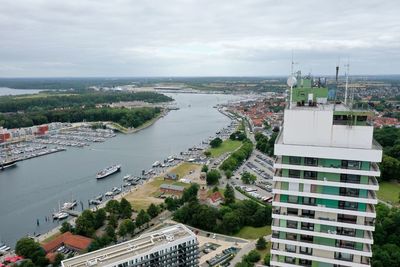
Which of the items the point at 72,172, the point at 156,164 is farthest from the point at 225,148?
the point at 72,172

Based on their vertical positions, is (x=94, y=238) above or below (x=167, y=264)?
below

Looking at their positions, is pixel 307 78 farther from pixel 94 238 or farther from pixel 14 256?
pixel 14 256

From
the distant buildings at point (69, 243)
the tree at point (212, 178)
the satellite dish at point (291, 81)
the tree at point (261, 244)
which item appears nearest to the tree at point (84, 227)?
the distant buildings at point (69, 243)

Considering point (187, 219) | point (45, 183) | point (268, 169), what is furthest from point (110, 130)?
→ point (187, 219)

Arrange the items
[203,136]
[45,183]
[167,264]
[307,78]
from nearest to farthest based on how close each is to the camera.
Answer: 1. [307,78]
2. [167,264]
3. [45,183]
4. [203,136]

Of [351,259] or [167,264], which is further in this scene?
[167,264]

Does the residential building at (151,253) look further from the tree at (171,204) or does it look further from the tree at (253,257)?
the tree at (171,204)

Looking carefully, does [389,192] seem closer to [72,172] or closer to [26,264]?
[26,264]
